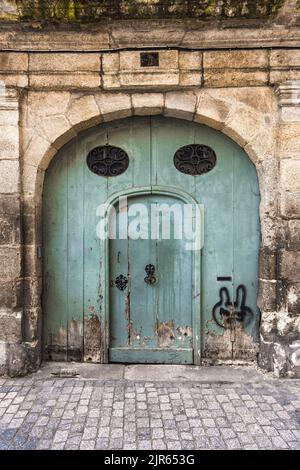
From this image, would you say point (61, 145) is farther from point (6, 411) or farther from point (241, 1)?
point (6, 411)

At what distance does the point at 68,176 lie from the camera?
11.7 ft

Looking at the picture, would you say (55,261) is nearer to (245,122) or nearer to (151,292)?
(151,292)

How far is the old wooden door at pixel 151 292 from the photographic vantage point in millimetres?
3557

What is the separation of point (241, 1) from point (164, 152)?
4.91 ft

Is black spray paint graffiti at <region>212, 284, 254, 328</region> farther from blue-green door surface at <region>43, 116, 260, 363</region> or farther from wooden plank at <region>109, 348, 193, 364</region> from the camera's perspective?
wooden plank at <region>109, 348, 193, 364</region>

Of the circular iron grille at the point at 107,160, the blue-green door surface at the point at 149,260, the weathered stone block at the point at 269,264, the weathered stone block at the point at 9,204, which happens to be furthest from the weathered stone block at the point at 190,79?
the weathered stone block at the point at 9,204

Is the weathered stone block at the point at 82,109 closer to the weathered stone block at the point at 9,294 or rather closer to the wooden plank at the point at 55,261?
the wooden plank at the point at 55,261

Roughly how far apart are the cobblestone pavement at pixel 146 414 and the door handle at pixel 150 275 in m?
1.01

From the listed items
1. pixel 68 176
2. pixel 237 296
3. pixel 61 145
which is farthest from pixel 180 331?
pixel 61 145

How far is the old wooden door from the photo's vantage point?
356cm

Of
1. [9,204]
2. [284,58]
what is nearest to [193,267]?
[9,204]

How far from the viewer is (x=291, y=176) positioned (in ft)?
10.5

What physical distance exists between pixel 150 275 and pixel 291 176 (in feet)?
5.76

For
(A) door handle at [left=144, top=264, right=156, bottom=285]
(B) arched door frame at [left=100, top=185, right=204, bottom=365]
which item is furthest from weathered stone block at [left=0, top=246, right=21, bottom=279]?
(A) door handle at [left=144, top=264, right=156, bottom=285]
